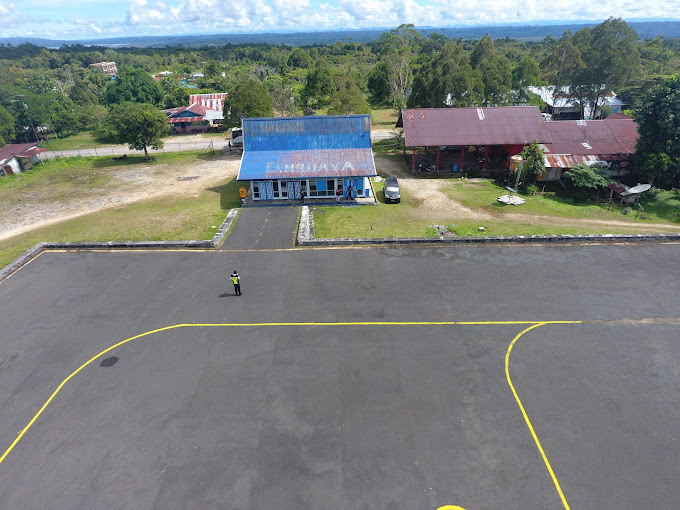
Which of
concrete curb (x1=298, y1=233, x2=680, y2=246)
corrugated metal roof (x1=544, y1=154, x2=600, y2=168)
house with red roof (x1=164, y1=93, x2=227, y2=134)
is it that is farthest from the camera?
house with red roof (x1=164, y1=93, x2=227, y2=134)

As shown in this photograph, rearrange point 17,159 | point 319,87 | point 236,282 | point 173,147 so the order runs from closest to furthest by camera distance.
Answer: point 236,282
point 17,159
point 173,147
point 319,87

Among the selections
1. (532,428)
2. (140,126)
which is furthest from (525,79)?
(532,428)

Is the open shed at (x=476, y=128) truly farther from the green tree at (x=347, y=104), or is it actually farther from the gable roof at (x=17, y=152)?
the gable roof at (x=17, y=152)

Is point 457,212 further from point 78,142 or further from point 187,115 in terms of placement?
point 78,142

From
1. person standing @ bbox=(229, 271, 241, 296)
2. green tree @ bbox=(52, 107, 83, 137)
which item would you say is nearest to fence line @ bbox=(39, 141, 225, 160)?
green tree @ bbox=(52, 107, 83, 137)

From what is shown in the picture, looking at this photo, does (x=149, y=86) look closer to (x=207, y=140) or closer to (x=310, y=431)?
(x=207, y=140)

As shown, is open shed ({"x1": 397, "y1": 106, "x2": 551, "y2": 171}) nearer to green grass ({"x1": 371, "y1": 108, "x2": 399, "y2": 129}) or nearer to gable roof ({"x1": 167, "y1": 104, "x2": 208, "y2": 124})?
green grass ({"x1": 371, "y1": 108, "x2": 399, "y2": 129})
